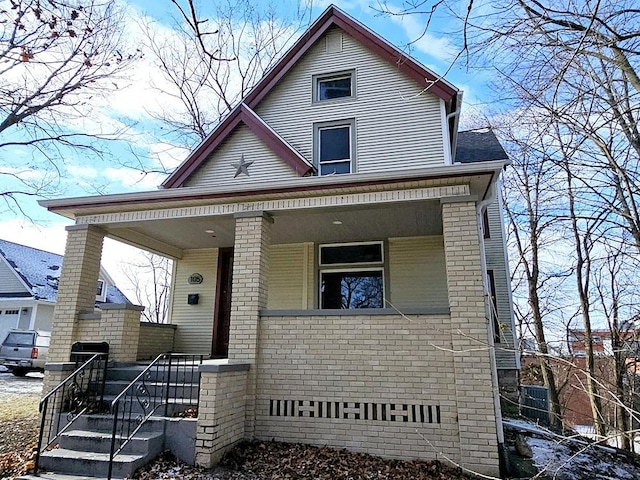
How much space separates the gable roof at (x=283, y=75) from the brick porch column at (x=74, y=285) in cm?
296

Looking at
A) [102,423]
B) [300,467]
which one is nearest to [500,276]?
[300,467]

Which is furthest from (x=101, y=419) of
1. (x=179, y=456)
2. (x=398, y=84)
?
(x=398, y=84)

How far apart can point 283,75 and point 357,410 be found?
8.29 metres

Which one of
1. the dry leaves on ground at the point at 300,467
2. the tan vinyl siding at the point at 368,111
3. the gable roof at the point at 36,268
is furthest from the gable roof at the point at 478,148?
the gable roof at the point at 36,268

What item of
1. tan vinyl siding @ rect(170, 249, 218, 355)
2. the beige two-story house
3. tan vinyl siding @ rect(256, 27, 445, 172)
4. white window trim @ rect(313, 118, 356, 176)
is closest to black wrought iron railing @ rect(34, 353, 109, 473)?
the beige two-story house

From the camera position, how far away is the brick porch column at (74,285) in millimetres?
7449

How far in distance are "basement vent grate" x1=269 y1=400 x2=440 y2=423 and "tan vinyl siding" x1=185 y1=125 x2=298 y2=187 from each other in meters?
5.32

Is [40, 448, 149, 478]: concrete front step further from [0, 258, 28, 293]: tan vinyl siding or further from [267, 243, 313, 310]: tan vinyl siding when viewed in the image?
[0, 258, 28, 293]: tan vinyl siding

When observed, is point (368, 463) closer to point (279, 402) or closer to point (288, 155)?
point (279, 402)

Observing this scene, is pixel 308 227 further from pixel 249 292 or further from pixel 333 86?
pixel 333 86

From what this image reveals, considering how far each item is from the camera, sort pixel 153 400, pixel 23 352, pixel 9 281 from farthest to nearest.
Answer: pixel 9 281, pixel 23 352, pixel 153 400

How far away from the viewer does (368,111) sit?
1012 cm

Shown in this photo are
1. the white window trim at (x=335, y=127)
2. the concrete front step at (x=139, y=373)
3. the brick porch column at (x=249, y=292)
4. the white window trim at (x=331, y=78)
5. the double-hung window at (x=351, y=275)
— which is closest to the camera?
the brick porch column at (x=249, y=292)

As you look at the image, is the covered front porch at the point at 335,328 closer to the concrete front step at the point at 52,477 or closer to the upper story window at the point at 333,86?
the concrete front step at the point at 52,477
